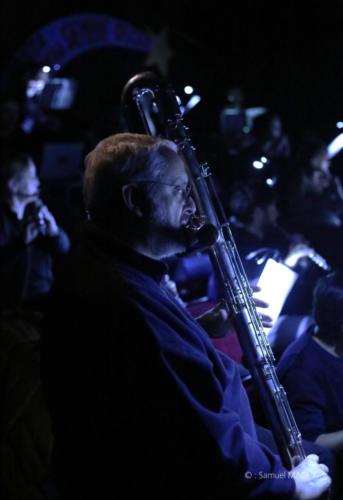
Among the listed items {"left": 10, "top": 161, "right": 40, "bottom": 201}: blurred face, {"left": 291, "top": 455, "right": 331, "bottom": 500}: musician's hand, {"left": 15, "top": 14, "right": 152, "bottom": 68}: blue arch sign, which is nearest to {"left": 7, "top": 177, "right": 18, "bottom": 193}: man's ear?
{"left": 10, "top": 161, "right": 40, "bottom": 201}: blurred face

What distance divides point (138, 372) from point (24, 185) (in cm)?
304

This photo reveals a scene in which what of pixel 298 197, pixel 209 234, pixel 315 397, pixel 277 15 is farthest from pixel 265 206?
pixel 277 15

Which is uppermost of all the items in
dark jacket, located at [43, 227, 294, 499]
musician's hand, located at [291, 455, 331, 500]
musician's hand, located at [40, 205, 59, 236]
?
musician's hand, located at [40, 205, 59, 236]

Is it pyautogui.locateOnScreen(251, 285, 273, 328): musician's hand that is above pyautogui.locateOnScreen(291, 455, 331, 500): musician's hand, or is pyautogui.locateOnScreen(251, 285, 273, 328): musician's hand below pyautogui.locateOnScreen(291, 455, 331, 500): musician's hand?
above

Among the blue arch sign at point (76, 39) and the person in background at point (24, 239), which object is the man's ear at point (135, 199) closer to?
the person in background at point (24, 239)

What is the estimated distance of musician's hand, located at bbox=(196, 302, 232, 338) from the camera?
209cm

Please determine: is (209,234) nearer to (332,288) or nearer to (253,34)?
(332,288)

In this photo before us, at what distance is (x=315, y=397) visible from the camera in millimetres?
2369

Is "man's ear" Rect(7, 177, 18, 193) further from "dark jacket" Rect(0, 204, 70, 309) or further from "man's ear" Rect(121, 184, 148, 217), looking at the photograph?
"man's ear" Rect(121, 184, 148, 217)

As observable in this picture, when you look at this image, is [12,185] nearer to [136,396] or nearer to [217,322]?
[217,322]

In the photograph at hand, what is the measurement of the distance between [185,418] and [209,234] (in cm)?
59

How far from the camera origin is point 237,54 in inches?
332

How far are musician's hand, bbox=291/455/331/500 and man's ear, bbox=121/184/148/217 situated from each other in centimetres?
97

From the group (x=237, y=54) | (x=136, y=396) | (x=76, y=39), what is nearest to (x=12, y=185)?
(x=136, y=396)
